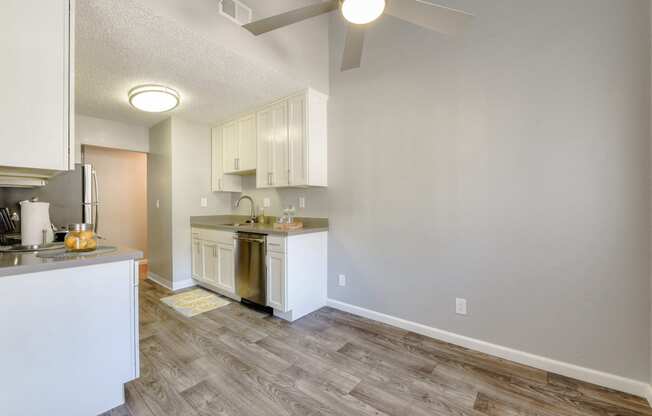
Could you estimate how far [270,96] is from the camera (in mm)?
3039

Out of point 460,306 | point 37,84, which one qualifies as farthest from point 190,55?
point 460,306

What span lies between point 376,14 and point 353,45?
0.29m

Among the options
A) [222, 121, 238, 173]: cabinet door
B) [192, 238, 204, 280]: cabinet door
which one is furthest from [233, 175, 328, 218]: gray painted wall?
[192, 238, 204, 280]: cabinet door

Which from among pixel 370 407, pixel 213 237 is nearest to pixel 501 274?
pixel 370 407

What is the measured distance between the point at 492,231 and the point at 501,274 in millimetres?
331

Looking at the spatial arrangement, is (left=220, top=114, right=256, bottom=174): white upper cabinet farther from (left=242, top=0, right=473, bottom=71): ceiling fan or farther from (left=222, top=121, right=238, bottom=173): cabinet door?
(left=242, top=0, right=473, bottom=71): ceiling fan

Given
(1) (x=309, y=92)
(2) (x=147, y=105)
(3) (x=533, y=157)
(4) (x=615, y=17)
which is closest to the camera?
(4) (x=615, y=17)

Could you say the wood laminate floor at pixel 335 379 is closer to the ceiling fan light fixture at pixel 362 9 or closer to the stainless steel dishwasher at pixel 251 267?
the stainless steel dishwasher at pixel 251 267

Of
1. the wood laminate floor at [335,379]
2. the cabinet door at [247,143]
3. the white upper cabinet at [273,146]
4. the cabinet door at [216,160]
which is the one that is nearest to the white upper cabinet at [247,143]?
the cabinet door at [247,143]

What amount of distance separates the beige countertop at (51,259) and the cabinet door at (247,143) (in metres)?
2.12

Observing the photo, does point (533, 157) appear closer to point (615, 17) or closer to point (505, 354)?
point (615, 17)

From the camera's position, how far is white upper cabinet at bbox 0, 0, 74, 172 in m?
1.26

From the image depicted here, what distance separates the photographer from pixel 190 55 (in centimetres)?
220

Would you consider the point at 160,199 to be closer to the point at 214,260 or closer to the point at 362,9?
the point at 214,260
